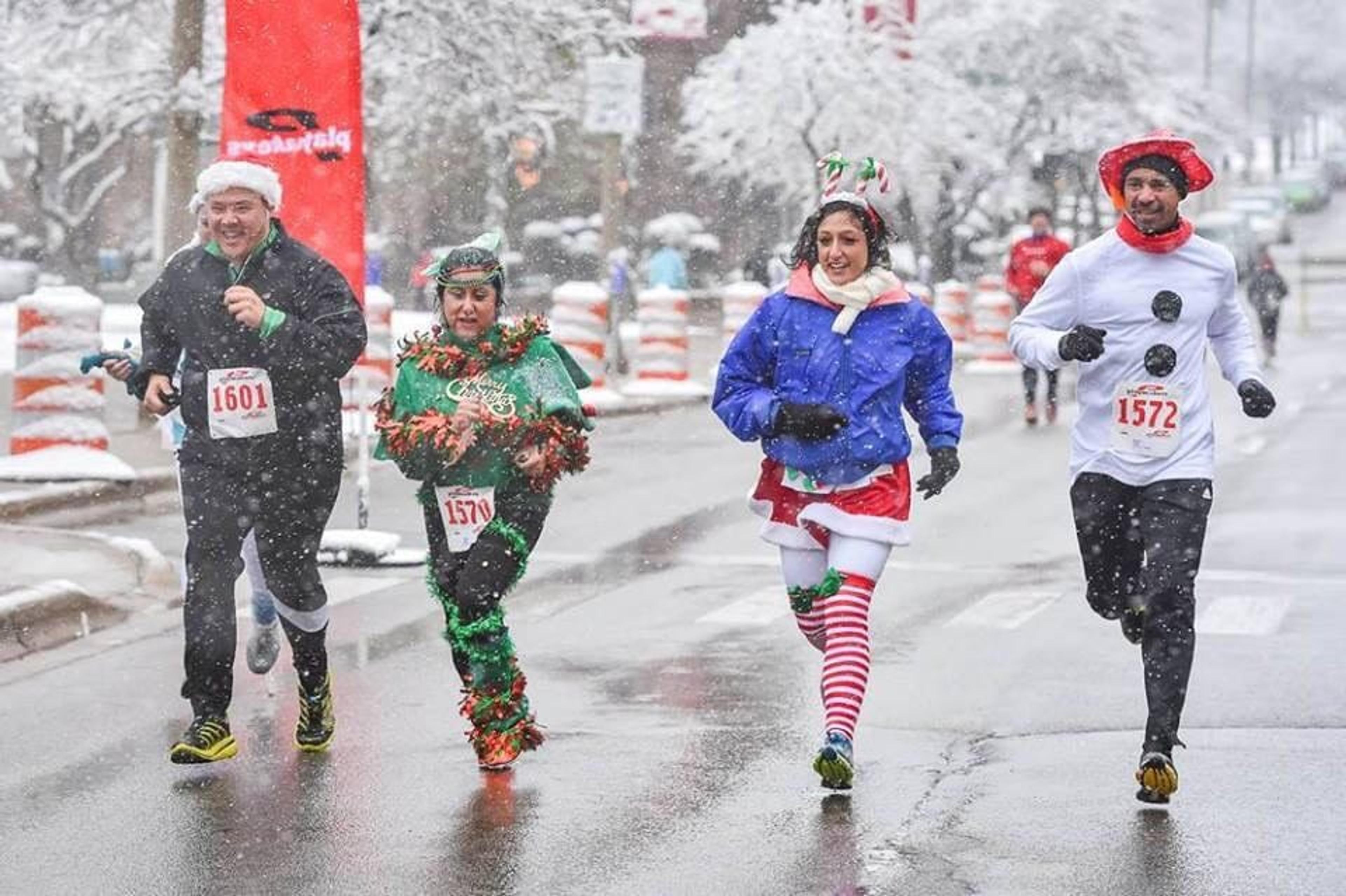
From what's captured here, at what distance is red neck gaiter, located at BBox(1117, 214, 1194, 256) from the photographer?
8031 mm

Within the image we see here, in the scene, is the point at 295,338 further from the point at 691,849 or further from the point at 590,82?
the point at 590,82

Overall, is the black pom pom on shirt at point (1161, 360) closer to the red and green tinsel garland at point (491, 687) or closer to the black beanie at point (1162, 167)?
the black beanie at point (1162, 167)

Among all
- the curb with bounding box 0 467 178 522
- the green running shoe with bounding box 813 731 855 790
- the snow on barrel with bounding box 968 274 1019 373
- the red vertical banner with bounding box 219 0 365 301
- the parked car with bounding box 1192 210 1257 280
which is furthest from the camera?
the parked car with bounding box 1192 210 1257 280

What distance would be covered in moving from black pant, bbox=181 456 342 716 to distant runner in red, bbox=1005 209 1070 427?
53.6 feet

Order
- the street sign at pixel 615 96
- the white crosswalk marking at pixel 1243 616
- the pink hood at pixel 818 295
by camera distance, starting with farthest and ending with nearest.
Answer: the street sign at pixel 615 96 → the white crosswalk marking at pixel 1243 616 → the pink hood at pixel 818 295

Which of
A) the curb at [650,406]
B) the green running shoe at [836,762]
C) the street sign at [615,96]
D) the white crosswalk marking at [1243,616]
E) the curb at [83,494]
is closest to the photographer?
the green running shoe at [836,762]

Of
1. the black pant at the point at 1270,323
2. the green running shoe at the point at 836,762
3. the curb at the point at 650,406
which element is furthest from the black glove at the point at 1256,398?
the black pant at the point at 1270,323

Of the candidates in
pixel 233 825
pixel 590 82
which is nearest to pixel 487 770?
pixel 233 825

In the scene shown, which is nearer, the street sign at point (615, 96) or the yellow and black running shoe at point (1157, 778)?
the yellow and black running shoe at point (1157, 778)

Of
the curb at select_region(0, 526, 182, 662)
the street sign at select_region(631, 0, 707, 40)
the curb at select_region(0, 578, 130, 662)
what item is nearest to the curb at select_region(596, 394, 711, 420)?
the street sign at select_region(631, 0, 707, 40)

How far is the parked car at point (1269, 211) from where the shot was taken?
8388 centimetres

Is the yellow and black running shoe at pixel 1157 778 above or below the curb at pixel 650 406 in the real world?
above

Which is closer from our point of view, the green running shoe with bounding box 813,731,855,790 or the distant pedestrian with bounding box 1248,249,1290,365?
the green running shoe with bounding box 813,731,855,790

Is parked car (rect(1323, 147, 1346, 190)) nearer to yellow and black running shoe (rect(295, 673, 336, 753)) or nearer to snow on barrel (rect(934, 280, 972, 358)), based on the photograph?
snow on barrel (rect(934, 280, 972, 358))
